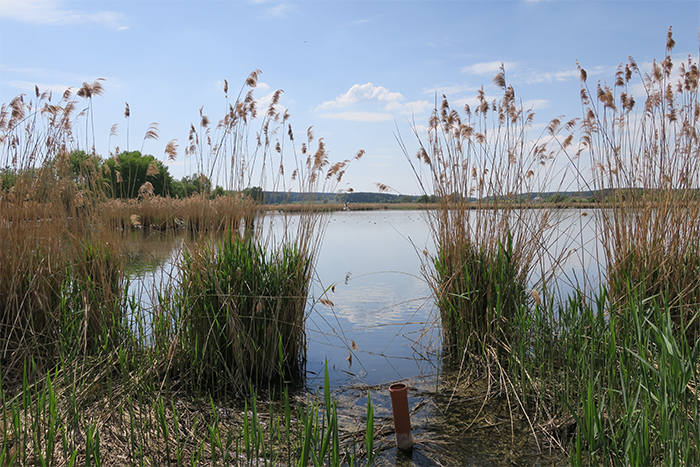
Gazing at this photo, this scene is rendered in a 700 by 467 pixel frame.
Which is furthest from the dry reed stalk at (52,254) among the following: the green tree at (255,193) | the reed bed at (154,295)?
the green tree at (255,193)

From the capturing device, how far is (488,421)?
2771mm

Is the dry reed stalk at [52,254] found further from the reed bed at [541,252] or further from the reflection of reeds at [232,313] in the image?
the reed bed at [541,252]

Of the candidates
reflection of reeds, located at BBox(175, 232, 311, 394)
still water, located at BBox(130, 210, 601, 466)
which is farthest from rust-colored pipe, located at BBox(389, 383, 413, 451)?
reflection of reeds, located at BBox(175, 232, 311, 394)

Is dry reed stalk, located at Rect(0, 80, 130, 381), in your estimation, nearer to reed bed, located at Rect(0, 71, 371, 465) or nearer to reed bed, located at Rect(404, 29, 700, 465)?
reed bed, located at Rect(0, 71, 371, 465)

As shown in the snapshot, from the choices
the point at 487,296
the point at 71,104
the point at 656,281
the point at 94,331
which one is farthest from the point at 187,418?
the point at 656,281

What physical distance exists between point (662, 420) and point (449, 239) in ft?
6.80

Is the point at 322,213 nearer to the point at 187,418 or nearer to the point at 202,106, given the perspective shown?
the point at 202,106

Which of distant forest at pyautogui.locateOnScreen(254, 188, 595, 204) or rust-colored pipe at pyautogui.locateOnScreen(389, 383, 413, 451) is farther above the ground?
distant forest at pyautogui.locateOnScreen(254, 188, 595, 204)

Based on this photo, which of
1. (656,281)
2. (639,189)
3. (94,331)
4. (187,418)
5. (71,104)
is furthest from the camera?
(71,104)

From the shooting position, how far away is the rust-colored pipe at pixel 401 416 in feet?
7.70

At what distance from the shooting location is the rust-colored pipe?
2.35 m

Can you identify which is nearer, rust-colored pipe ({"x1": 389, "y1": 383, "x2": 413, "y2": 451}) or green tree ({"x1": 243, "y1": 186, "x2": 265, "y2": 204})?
rust-colored pipe ({"x1": 389, "y1": 383, "x2": 413, "y2": 451})

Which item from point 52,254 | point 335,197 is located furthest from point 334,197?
point 52,254

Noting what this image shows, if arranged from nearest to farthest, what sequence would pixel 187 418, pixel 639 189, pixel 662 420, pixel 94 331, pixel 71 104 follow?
pixel 662 420
pixel 187 418
pixel 94 331
pixel 639 189
pixel 71 104
